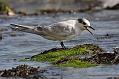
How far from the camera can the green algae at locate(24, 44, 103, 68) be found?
11.9 metres

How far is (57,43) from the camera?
16.2 metres

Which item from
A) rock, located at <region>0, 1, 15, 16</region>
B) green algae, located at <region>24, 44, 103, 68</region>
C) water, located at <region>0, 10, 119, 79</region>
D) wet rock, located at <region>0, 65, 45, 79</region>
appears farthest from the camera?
rock, located at <region>0, 1, 15, 16</region>

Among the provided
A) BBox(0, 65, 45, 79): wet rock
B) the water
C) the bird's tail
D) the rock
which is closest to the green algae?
the water

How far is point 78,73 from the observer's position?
11.0 meters

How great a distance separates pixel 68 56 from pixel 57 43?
3589mm

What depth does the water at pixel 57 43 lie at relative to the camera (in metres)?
11.0

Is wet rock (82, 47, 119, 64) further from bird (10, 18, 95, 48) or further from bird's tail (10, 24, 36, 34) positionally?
bird's tail (10, 24, 36, 34)

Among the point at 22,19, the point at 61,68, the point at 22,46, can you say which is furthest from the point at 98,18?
the point at 61,68

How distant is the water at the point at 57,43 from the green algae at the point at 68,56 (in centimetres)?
30

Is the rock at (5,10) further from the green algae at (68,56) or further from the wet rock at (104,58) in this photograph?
the wet rock at (104,58)

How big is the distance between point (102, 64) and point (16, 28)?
2.48m

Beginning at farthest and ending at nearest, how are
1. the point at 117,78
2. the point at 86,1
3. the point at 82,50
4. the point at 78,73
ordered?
the point at 86,1 → the point at 82,50 → the point at 78,73 → the point at 117,78

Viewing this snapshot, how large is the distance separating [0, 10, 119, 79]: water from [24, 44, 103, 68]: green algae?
301 millimetres

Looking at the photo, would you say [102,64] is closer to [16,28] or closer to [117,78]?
[117,78]
